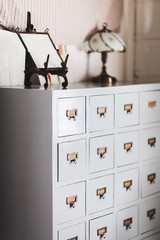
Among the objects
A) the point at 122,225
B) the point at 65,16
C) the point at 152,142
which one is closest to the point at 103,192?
the point at 122,225

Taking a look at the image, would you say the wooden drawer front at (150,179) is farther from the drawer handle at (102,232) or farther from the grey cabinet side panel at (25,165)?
the grey cabinet side panel at (25,165)

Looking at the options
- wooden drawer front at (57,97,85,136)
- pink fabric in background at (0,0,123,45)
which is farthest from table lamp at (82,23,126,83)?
wooden drawer front at (57,97,85,136)

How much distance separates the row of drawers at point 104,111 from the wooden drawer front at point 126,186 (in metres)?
0.32

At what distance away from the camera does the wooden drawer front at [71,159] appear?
2631mm

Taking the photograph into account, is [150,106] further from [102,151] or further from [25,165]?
[25,165]

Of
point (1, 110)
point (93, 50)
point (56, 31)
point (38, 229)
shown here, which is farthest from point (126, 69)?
point (38, 229)

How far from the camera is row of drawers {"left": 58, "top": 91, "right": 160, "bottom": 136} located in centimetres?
264

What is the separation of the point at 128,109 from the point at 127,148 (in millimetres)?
245

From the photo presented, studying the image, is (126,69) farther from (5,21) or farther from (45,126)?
(45,126)

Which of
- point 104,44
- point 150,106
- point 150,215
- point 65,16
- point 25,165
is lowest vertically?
point 150,215

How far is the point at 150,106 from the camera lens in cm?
327

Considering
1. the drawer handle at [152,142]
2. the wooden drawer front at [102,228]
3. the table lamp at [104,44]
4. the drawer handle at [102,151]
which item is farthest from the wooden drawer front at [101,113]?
the table lamp at [104,44]

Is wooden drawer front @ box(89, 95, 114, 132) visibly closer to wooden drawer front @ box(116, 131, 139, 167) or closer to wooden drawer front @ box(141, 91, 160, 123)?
wooden drawer front @ box(116, 131, 139, 167)

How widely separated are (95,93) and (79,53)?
2.91 ft
